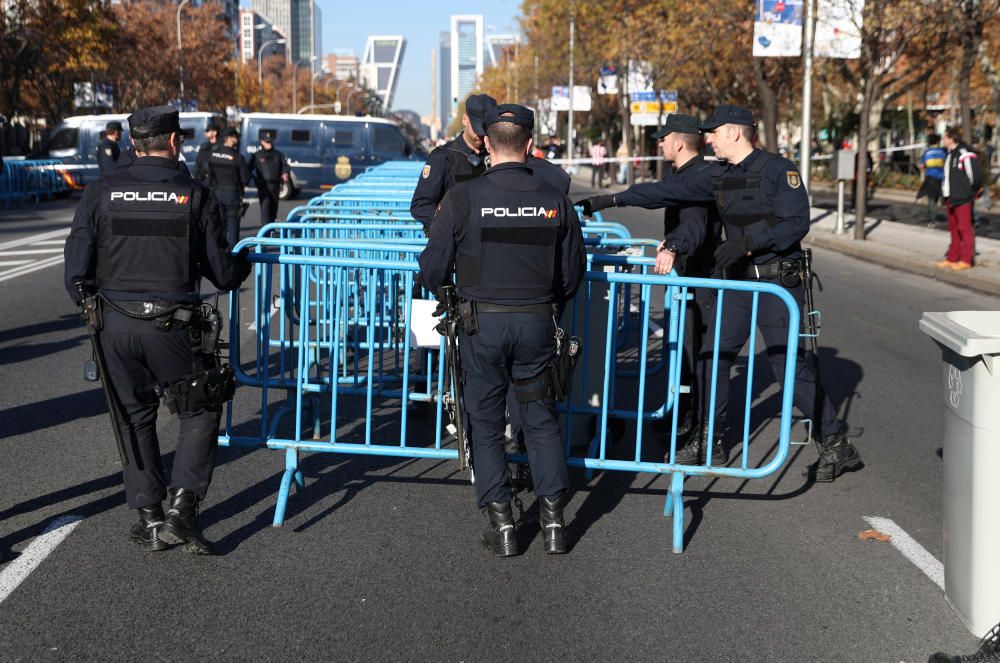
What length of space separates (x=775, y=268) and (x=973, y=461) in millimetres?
2372

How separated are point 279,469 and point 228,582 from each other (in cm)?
171

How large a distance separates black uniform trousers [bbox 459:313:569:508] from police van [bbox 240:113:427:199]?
30242 mm

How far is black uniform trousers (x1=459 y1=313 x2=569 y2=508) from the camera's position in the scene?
488 centimetres

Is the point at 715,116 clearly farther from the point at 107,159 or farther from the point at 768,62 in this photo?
the point at 768,62

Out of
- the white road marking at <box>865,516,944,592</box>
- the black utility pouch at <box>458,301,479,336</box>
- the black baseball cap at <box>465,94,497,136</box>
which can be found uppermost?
the black baseball cap at <box>465,94,497,136</box>

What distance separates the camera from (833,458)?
20.7 feet

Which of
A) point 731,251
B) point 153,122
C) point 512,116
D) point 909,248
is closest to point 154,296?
point 153,122

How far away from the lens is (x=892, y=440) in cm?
715

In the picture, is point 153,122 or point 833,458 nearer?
point 153,122

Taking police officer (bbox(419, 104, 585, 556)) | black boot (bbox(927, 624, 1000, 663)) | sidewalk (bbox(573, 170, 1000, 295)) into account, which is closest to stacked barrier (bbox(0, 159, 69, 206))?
sidewalk (bbox(573, 170, 1000, 295))

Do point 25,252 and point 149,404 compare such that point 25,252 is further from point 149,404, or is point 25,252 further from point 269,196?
point 149,404

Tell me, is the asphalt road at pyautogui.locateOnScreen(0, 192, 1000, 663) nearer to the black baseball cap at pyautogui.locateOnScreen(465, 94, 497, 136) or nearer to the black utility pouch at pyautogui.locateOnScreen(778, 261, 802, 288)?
the black utility pouch at pyautogui.locateOnScreen(778, 261, 802, 288)

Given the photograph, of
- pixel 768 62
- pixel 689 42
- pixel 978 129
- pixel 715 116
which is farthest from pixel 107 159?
pixel 978 129

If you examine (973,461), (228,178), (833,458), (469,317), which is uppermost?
(228,178)
